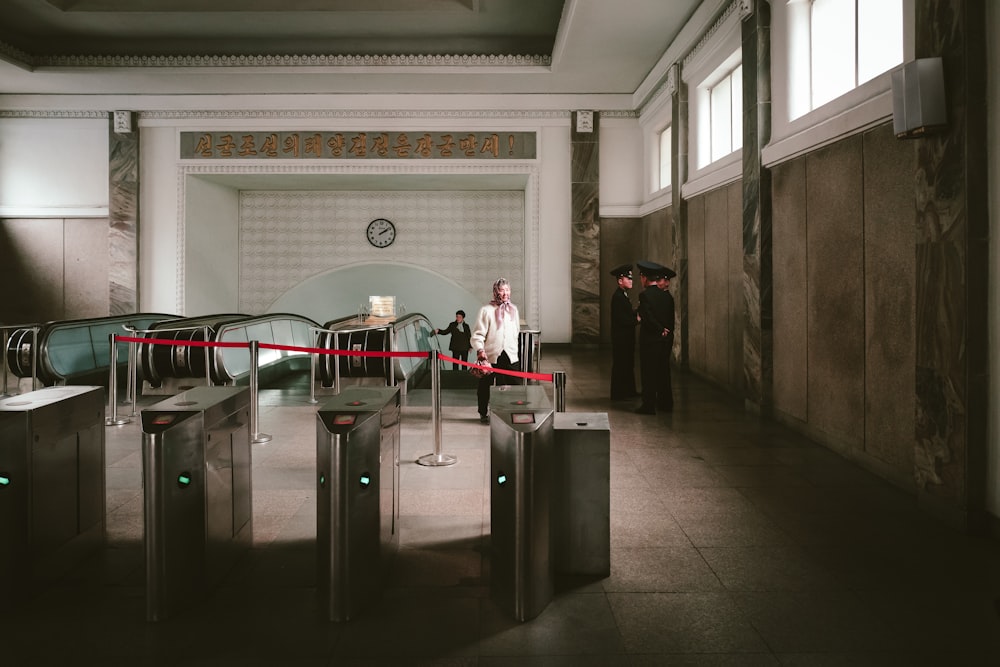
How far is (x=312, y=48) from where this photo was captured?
41.1 ft

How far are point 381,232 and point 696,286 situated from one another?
28.3 ft

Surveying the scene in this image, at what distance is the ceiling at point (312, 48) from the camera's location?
10992 millimetres

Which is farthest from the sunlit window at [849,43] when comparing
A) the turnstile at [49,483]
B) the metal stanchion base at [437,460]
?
the turnstile at [49,483]

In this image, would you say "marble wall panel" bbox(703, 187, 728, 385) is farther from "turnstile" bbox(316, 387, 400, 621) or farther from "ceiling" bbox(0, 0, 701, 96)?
"turnstile" bbox(316, 387, 400, 621)

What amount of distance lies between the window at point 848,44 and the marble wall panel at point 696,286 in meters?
3.19

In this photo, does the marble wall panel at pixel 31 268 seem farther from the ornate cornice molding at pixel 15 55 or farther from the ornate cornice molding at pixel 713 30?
the ornate cornice molding at pixel 713 30

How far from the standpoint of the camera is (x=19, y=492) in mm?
3182

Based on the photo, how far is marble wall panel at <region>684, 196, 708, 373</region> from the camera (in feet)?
32.3

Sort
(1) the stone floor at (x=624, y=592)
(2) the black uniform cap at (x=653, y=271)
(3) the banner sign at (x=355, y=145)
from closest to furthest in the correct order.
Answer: (1) the stone floor at (x=624, y=592) → (2) the black uniform cap at (x=653, y=271) → (3) the banner sign at (x=355, y=145)

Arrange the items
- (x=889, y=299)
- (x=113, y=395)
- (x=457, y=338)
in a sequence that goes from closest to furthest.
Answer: (x=889, y=299), (x=113, y=395), (x=457, y=338)

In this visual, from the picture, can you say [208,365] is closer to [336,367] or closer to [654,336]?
[336,367]

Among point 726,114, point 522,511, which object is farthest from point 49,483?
point 726,114

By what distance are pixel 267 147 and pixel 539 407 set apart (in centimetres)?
1251

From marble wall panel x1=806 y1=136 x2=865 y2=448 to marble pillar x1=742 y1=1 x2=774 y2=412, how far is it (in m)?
0.90
